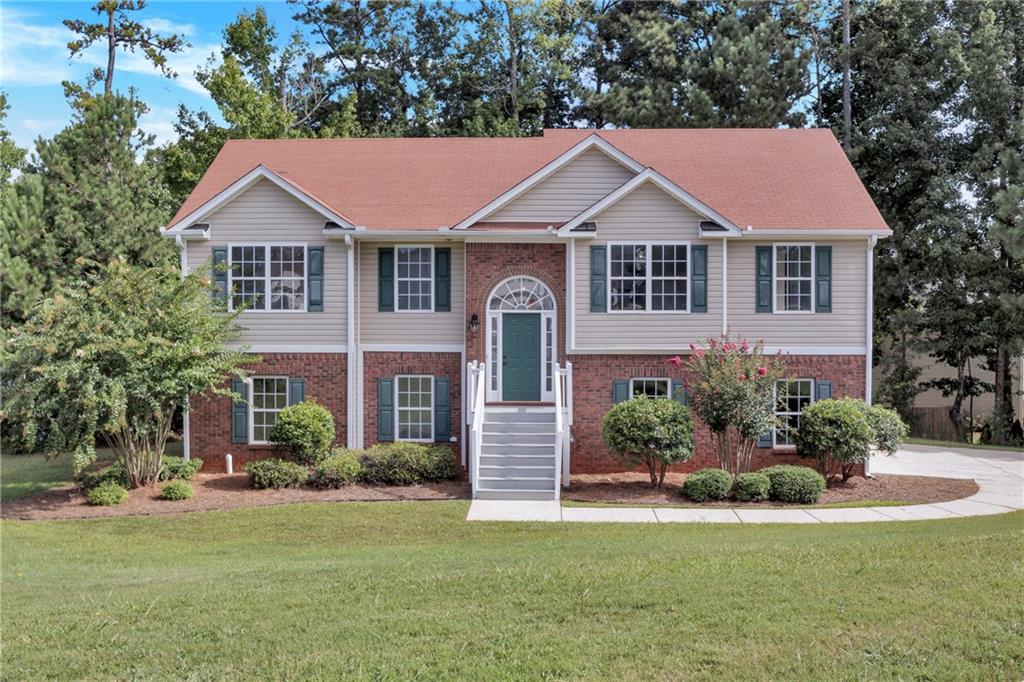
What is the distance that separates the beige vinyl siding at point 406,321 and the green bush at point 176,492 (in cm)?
489

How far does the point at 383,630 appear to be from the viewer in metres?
7.03

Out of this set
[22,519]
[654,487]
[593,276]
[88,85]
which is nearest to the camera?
[22,519]

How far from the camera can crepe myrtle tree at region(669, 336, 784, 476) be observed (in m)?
15.6

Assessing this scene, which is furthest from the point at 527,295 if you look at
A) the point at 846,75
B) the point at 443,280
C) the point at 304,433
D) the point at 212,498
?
the point at 846,75

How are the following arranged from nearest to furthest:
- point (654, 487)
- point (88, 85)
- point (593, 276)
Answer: point (654, 487), point (593, 276), point (88, 85)

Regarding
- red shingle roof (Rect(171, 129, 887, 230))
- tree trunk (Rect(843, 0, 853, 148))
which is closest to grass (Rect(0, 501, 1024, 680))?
red shingle roof (Rect(171, 129, 887, 230))

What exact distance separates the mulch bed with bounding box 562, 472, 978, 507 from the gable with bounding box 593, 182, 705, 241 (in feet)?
16.3

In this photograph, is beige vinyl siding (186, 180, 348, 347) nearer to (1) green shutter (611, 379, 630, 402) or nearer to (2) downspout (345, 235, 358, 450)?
(2) downspout (345, 235, 358, 450)

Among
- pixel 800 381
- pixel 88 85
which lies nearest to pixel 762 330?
pixel 800 381

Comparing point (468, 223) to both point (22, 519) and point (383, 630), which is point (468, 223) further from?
point (383, 630)

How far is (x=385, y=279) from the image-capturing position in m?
18.6

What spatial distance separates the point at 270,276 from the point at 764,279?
413 inches

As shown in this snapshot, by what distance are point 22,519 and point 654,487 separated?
1098 centimetres

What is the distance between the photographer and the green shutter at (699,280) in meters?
17.8
